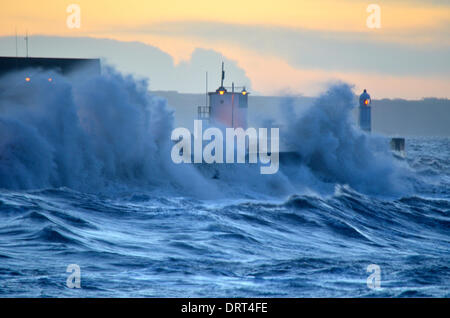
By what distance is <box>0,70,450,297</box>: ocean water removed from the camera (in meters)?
8.66

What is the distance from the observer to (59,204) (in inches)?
543

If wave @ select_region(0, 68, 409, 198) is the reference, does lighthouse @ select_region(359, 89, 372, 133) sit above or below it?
above

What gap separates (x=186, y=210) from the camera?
14.6 meters

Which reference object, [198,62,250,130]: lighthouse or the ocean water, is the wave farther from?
[198,62,250,130]: lighthouse

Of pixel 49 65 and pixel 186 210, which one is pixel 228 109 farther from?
pixel 186 210

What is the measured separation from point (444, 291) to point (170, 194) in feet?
35.3

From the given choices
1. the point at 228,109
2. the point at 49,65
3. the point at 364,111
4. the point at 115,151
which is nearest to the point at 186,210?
the point at 115,151

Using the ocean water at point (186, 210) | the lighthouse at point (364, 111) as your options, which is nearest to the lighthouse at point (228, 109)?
the ocean water at point (186, 210)

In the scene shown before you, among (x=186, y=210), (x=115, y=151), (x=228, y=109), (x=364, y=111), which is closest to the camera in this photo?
(x=186, y=210)

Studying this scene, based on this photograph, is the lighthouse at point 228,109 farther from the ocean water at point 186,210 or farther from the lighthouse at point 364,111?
the lighthouse at point 364,111

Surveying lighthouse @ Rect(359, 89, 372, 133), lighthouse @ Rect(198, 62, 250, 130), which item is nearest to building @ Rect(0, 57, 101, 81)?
lighthouse @ Rect(198, 62, 250, 130)

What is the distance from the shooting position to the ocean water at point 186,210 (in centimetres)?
866

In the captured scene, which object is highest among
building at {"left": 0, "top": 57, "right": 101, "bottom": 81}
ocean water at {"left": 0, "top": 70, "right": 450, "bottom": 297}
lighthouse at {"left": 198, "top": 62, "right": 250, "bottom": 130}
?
building at {"left": 0, "top": 57, "right": 101, "bottom": 81}
